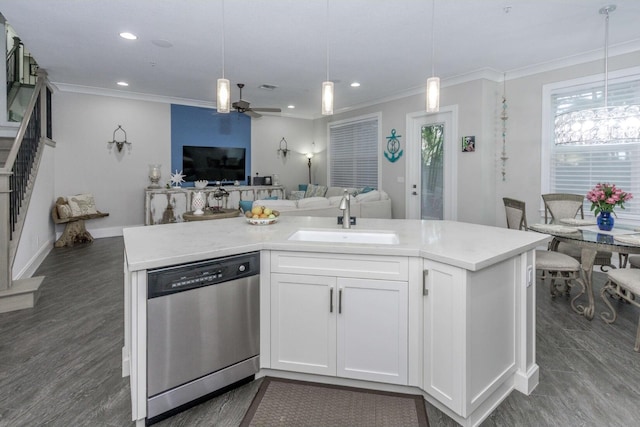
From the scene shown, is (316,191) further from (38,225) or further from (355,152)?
(38,225)

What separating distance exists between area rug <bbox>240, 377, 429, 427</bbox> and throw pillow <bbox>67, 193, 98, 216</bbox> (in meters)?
5.48

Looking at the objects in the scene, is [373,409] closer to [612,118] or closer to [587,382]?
[587,382]

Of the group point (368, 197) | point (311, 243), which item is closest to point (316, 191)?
point (368, 197)

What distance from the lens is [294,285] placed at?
200 cm

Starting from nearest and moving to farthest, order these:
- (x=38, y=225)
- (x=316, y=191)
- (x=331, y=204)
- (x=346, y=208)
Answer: (x=346, y=208)
(x=38, y=225)
(x=331, y=204)
(x=316, y=191)

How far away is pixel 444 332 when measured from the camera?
1758mm

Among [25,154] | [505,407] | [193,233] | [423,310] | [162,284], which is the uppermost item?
[25,154]

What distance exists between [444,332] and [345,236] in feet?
2.97

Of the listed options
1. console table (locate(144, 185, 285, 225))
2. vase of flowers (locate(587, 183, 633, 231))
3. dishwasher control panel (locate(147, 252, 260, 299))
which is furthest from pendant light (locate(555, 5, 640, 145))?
console table (locate(144, 185, 285, 225))

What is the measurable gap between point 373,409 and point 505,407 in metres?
0.71

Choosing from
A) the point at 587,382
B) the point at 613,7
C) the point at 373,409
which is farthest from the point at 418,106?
the point at 373,409

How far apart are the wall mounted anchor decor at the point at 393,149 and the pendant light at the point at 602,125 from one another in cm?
327

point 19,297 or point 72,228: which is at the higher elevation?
point 72,228

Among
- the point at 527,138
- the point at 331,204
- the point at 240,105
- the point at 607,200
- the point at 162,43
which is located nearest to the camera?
the point at 607,200
